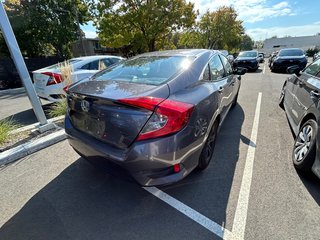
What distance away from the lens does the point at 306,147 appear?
2748mm

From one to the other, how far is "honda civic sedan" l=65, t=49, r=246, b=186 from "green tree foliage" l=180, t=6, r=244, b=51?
34.4 metres

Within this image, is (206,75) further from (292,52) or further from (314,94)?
(292,52)

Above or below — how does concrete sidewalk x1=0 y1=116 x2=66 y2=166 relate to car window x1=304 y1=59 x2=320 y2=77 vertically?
below

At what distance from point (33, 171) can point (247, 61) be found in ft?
47.5

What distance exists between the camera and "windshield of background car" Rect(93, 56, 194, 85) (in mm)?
2530

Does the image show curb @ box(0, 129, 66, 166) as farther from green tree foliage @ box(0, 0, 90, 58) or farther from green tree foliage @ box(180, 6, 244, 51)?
green tree foliage @ box(180, 6, 244, 51)

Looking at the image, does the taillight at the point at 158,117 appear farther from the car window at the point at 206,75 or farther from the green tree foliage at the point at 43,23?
the green tree foliage at the point at 43,23

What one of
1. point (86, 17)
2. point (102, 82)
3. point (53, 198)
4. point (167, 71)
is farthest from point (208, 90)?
point (86, 17)

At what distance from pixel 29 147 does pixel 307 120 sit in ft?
14.6

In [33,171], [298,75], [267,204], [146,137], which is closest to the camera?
[146,137]

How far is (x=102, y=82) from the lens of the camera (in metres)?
2.55

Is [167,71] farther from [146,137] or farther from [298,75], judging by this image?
[298,75]

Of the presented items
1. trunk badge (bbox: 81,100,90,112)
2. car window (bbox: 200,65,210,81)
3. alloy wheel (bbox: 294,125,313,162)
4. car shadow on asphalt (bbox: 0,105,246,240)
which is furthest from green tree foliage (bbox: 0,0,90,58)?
alloy wheel (bbox: 294,125,313,162)

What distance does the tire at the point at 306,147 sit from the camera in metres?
2.56
